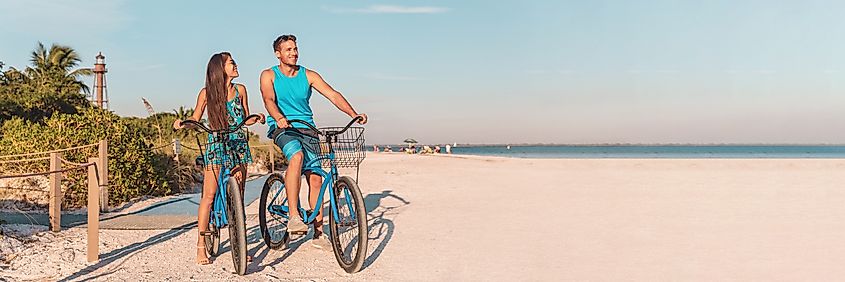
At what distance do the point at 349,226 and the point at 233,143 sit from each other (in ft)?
3.47

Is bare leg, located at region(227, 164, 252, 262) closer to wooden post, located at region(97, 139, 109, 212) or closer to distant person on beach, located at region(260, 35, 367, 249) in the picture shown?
distant person on beach, located at region(260, 35, 367, 249)

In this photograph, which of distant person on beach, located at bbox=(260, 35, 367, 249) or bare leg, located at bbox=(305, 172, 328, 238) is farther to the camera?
bare leg, located at bbox=(305, 172, 328, 238)

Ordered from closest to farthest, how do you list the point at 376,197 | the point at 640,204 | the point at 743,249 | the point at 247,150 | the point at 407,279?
the point at 407,279 → the point at 247,150 → the point at 743,249 → the point at 640,204 → the point at 376,197

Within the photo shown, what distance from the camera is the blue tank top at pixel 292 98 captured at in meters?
5.53

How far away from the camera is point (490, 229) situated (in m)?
7.86

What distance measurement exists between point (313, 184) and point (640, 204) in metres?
6.52

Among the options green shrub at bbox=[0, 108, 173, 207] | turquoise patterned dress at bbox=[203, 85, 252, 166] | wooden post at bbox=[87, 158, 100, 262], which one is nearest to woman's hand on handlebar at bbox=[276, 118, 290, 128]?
turquoise patterned dress at bbox=[203, 85, 252, 166]

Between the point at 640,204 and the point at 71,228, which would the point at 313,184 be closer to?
the point at 71,228

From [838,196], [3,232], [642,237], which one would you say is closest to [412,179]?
[838,196]

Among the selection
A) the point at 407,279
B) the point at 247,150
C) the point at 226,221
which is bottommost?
the point at 407,279

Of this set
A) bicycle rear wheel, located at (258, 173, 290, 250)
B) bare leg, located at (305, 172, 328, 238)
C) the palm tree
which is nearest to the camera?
bare leg, located at (305, 172, 328, 238)

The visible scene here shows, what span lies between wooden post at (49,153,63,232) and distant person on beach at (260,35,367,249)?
2451 millimetres

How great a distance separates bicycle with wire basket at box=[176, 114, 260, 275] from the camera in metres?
4.91

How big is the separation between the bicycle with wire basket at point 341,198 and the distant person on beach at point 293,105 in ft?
0.37
